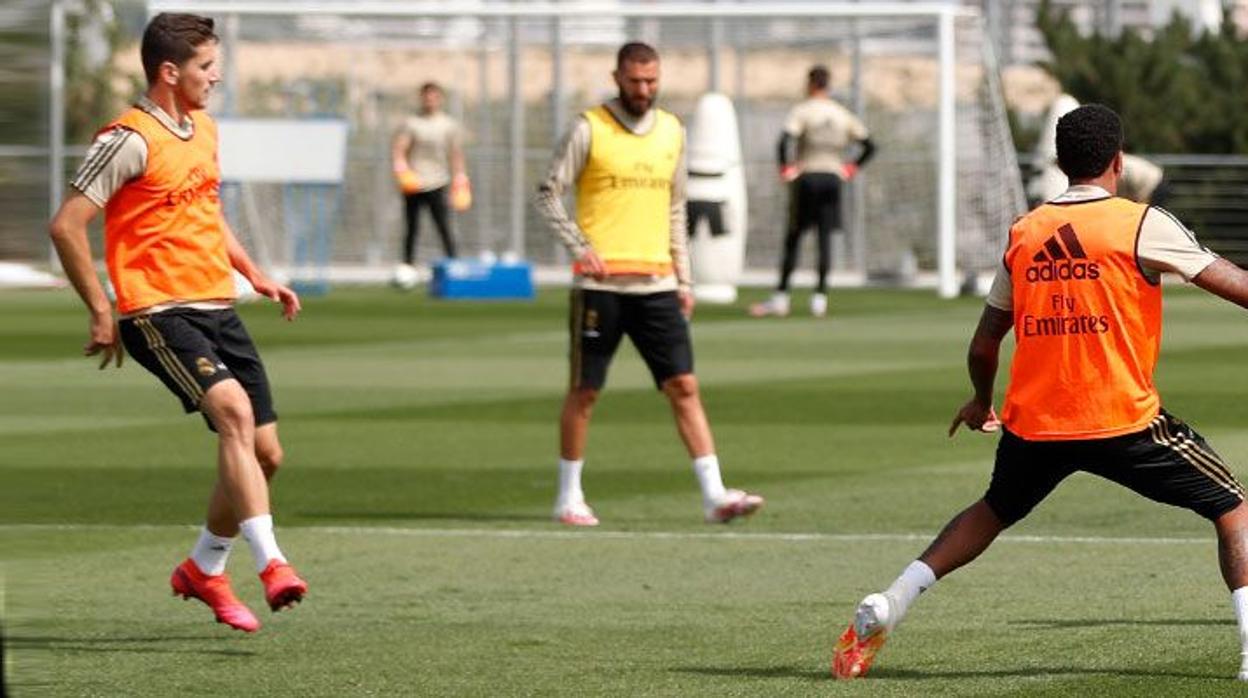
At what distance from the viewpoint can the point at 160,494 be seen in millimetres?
12938

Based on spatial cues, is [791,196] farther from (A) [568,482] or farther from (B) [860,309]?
(A) [568,482]

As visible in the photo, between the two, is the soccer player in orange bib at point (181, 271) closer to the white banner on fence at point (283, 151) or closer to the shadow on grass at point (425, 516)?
the shadow on grass at point (425, 516)

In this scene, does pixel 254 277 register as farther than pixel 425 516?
No

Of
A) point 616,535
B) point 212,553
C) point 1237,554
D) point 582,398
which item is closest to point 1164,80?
point 582,398

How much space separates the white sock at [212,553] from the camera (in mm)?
8969

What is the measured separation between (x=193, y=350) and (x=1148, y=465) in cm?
287

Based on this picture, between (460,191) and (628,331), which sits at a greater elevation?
(628,331)

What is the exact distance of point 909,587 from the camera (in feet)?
25.4

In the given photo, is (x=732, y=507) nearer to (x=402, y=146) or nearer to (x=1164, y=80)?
(x=402, y=146)

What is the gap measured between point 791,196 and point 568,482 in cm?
1549

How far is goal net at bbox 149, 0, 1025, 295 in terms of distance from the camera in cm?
3512

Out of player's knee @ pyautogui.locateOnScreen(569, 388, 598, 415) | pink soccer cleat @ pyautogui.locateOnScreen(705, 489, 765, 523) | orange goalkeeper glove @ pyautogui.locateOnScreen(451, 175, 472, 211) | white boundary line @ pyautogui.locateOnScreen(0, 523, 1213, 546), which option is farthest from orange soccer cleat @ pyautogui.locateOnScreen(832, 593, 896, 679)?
orange goalkeeper glove @ pyautogui.locateOnScreen(451, 175, 472, 211)

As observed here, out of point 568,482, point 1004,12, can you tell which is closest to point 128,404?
point 568,482

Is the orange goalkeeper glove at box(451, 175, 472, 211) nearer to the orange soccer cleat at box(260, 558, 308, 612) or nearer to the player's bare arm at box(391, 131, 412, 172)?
the player's bare arm at box(391, 131, 412, 172)
